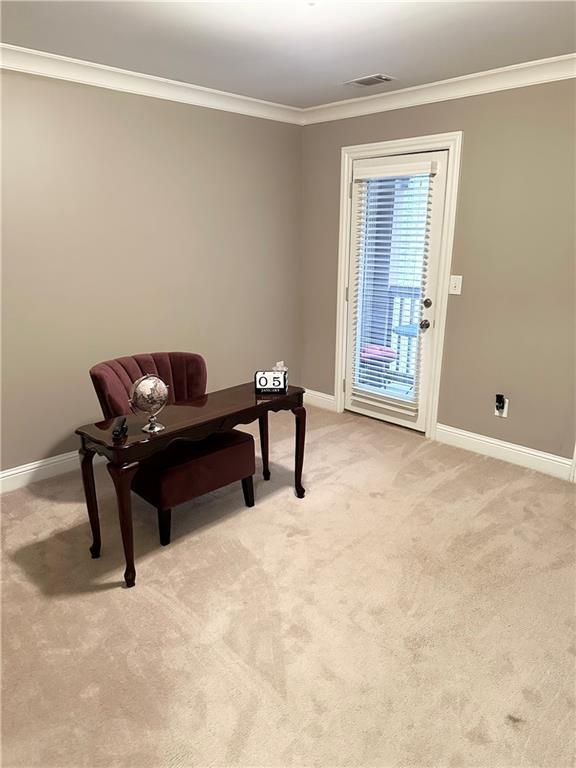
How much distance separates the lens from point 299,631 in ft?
7.11

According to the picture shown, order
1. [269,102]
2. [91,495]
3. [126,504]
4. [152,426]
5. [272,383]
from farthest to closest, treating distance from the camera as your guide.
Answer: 1. [269,102]
2. [272,383]
3. [91,495]
4. [152,426]
5. [126,504]

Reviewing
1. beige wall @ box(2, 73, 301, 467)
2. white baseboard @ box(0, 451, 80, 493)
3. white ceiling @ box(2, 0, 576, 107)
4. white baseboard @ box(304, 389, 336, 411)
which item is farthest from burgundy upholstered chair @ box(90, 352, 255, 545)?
white baseboard @ box(304, 389, 336, 411)

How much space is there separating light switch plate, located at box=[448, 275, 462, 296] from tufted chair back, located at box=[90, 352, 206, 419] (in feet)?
6.09

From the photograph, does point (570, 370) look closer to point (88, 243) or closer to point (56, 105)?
point (88, 243)

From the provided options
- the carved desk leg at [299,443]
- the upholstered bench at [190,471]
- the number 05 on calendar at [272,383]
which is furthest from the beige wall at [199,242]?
the carved desk leg at [299,443]

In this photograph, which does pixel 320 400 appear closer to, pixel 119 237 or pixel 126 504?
pixel 119 237

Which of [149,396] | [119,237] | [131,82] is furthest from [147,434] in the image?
[131,82]

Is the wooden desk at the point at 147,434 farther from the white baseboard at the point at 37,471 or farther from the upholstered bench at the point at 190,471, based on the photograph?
the white baseboard at the point at 37,471

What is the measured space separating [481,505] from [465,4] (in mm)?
2523

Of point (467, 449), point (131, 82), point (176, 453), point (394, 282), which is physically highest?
point (131, 82)

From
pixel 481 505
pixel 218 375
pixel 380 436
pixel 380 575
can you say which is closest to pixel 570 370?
pixel 481 505

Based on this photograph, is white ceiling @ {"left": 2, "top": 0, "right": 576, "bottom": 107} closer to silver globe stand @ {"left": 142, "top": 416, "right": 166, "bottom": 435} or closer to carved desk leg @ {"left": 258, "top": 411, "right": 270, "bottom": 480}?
silver globe stand @ {"left": 142, "top": 416, "right": 166, "bottom": 435}

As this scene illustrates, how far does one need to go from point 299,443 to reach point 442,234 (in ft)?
6.09

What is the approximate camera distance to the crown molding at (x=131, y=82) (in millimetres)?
2918
